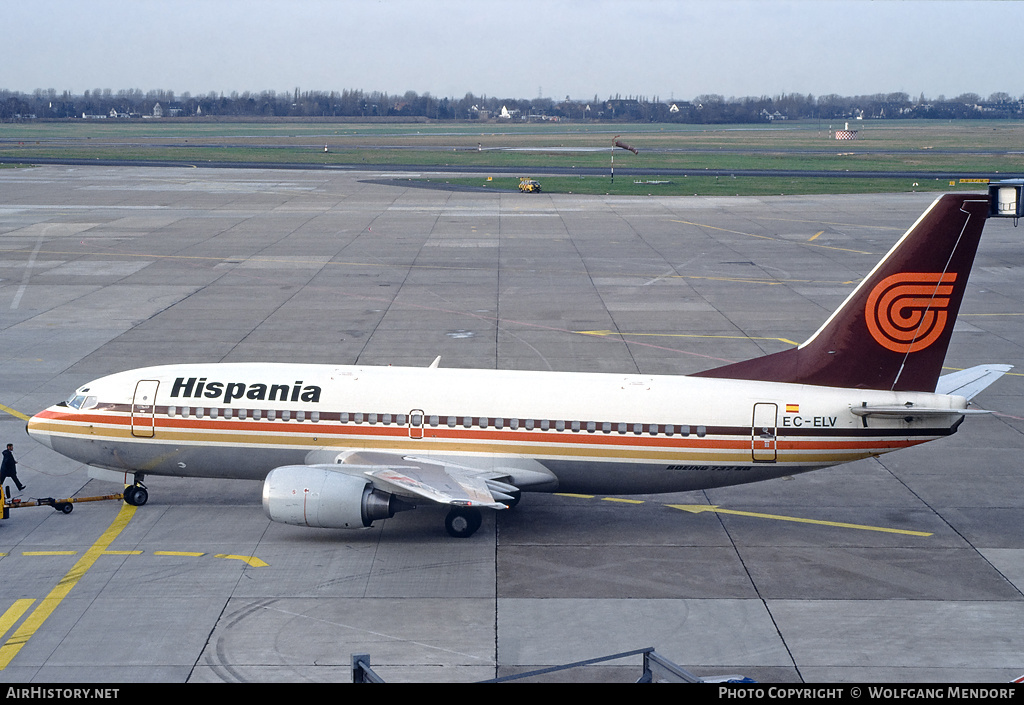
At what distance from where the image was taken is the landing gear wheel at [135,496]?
90.8 ft

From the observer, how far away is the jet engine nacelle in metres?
23.9

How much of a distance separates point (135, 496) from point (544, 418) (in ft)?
37.9

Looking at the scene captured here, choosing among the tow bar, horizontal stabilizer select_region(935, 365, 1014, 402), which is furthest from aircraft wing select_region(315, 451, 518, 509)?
horizontal stabilizer select_region(935, 365, 1014, 402)

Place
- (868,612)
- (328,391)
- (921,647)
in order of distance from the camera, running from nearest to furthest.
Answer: (921,647) < (868,612) < (328,391)

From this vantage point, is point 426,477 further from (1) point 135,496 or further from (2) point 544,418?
(1) point 135,496

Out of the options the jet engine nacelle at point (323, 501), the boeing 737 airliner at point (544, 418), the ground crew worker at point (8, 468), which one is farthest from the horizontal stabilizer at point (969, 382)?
the ground crew worker at point (8, 468)

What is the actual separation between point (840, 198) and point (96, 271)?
74.1 m

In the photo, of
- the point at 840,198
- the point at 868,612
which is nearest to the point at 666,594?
the point at 868,612

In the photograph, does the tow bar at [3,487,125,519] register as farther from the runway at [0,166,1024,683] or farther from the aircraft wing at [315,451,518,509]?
the aircraft wing at [315,451,518,509]

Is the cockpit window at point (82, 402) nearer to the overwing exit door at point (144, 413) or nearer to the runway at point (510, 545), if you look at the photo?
the overwing exit door at point (144, 413)

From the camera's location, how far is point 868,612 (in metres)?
21.3

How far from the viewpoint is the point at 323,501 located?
24.0 m

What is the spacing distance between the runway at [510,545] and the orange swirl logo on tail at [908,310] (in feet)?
16.7

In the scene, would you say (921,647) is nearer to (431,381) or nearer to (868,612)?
(868,612)
